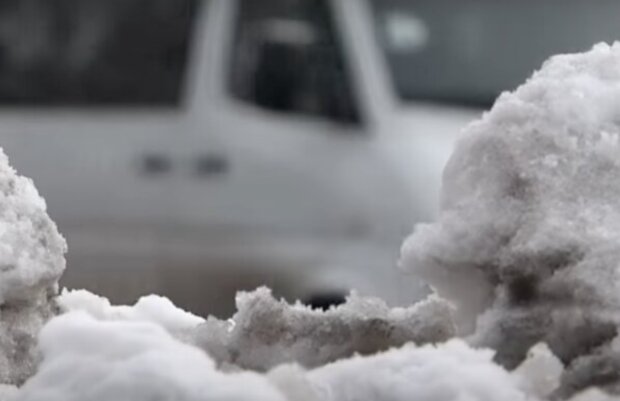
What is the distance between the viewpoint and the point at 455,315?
1.19 meters

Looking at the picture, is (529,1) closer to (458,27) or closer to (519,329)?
(458,27)

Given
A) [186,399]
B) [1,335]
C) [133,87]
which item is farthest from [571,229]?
[133,87]

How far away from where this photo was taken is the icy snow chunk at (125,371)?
1044mm

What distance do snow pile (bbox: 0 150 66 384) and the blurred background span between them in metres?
5.10

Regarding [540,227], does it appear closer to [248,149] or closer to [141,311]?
[141,311]

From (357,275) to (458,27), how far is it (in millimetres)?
1130

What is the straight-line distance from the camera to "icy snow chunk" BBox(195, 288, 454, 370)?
115 centimetres

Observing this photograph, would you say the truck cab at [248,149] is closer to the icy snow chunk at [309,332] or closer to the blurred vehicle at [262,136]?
the blurred vehicle at [262,136]

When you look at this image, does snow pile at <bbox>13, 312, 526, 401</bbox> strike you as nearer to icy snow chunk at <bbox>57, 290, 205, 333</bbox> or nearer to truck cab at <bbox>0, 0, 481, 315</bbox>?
icy snow chunk at <bbox>57, 290, 205, 333</bbox>

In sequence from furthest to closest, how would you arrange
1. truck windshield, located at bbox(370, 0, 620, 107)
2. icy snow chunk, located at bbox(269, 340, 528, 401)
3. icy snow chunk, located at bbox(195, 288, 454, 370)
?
truck windshield, located at bbox(370, 0, 620, 107) < icy snow chunk, located at bbox(195, 288, 454, 370) < icy snow chunk, located at bbox(269, 340, 528, 401)

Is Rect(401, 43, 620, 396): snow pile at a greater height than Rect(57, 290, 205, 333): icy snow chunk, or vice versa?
Rect(401, 43, 620, 396): snow pile

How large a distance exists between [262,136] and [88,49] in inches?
38.7

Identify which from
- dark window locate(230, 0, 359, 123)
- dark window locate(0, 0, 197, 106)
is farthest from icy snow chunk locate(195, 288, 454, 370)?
dark window locate(0, 0, 197, 106)

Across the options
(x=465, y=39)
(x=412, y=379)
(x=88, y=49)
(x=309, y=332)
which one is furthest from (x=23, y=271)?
(x=88, y=49)
